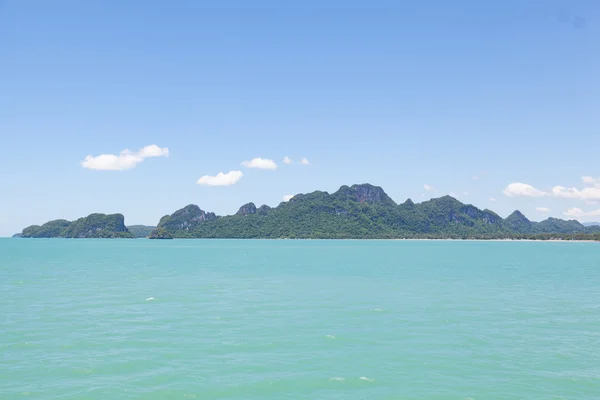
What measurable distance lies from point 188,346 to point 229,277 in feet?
132

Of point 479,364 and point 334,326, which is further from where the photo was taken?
point 334,326

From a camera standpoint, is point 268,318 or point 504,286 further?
point 504,286

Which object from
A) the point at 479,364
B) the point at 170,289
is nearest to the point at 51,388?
the point at 479,364

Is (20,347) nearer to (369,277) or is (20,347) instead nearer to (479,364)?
(479,364)

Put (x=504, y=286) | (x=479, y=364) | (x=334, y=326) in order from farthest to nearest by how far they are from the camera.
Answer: (x=504, y=286)
(x=334, y=326)
(x=479, y=364)

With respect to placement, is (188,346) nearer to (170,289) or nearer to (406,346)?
(406,346)

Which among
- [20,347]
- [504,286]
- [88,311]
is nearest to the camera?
[20,347]

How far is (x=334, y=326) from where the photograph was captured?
33.4 metres

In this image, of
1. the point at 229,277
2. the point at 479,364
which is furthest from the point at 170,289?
the point at 479,364

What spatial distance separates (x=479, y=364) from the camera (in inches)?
966

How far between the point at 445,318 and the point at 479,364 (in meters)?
11.8

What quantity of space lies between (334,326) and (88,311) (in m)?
20.5

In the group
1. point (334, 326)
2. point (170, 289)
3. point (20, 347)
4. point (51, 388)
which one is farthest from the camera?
point (170, 289)

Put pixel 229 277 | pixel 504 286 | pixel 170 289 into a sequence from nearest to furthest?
pixel 170 289 < pixel 504 286 < pixel 229 277
